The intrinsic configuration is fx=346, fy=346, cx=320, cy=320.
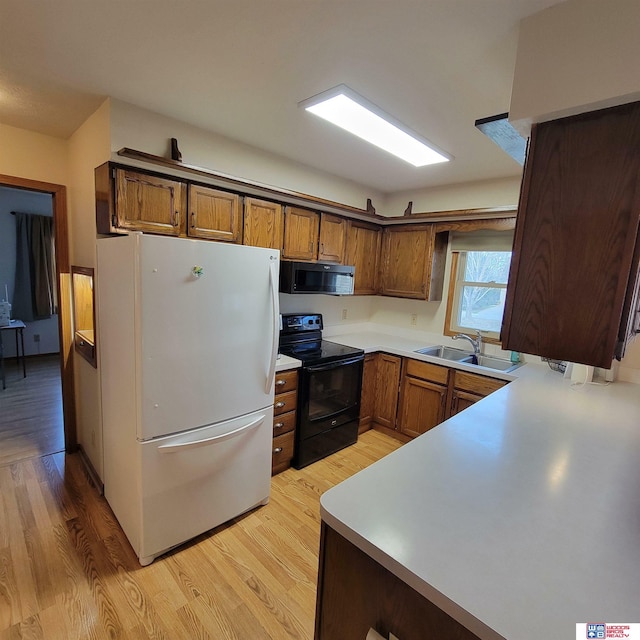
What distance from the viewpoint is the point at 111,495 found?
7.18ft

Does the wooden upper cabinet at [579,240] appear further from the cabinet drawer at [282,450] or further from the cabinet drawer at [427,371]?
the cabinet drawer at [282,450]

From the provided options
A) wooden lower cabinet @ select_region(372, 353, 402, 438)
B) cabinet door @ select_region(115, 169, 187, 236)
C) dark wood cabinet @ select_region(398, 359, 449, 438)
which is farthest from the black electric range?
cabinet door @ select_region(115, 169, 187, 236)

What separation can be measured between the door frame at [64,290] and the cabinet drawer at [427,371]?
285cm

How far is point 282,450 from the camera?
8.78 ft

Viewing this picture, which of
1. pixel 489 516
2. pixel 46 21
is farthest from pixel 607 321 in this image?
pixel 46 21

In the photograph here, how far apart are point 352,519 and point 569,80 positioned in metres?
1.43

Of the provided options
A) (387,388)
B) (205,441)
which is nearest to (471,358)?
(387,388)

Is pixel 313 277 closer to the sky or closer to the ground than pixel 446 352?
closer to the sky

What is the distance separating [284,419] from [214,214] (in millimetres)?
1561

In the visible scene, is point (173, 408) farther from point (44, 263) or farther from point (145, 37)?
point (44, 263)

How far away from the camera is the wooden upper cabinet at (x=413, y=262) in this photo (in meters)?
3.41

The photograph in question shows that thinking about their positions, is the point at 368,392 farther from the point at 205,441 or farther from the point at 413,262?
the point at 205,441

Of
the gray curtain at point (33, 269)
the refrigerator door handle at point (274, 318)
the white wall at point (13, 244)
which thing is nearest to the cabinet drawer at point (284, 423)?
the refrigerator door handle at point (274, 318)

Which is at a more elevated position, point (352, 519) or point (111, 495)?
point (352, 519)
